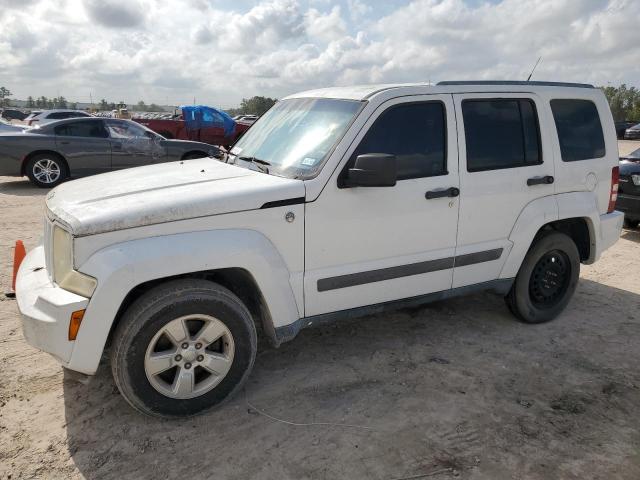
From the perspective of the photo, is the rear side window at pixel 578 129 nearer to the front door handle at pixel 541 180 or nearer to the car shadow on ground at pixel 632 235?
the front door handle at pixel 541 180

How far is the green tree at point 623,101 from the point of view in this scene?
169 feet

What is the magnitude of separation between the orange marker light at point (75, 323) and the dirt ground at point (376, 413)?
0.66 meters

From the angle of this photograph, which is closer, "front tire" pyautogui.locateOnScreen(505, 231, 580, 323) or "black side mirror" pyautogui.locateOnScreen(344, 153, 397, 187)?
"black side mirror" pyautogui.locateOnScreen(344, 153, 397, 187)

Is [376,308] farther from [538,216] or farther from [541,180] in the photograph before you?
[541,180]

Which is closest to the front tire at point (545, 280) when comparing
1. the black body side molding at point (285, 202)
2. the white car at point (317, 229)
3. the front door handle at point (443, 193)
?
the white car at point (317, 229)

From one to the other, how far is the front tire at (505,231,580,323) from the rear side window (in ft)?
2.36

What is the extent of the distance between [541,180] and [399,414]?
2234 mm

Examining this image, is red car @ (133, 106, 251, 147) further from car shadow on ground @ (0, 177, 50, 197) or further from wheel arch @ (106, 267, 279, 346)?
wheel arch @ (106, 267, 279, 346)

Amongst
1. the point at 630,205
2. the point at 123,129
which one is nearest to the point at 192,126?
the point at 123,129

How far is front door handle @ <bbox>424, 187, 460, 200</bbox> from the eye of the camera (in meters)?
3.57

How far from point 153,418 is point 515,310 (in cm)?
308

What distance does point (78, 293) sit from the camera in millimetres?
2693

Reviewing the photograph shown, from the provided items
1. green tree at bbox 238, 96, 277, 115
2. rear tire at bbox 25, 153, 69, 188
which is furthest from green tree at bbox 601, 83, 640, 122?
rear tire at bbox 25, 153, 69, 188

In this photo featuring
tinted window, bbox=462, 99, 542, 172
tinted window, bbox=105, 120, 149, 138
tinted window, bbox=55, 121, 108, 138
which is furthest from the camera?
tinted window, bbox=105, 120, 149, 138
